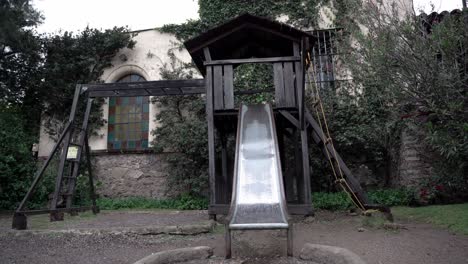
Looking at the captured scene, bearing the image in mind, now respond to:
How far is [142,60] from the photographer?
11.2 meters

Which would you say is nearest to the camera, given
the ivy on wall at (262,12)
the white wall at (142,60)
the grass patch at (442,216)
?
the grass patch at (442,216)

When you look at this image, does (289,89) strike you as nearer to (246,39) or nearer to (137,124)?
(246,39)

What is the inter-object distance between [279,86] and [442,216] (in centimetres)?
342

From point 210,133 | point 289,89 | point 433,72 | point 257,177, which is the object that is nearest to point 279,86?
point 289,89

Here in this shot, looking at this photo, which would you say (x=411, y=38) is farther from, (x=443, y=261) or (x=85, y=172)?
(x=85, y=172)

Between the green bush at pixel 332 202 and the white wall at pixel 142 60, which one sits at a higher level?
the white wall at pixel 142 60

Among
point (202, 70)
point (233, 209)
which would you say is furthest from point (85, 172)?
point (233, 209)

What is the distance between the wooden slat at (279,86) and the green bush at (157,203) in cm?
426

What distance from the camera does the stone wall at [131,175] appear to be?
33.0 feet

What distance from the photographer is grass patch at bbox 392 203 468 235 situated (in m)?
5.27

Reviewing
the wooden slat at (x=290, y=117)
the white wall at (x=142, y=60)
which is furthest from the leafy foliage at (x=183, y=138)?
the wooden slat at (x=290, y=117)

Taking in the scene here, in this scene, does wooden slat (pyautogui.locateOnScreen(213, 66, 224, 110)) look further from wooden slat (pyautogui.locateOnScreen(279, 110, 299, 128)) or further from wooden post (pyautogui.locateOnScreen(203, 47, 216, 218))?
wooden slat (pyautogui.locateOnScreen(279, 110, 299, 128))

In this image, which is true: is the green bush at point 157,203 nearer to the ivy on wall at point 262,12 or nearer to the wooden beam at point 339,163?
the wooden beam at point 339,163

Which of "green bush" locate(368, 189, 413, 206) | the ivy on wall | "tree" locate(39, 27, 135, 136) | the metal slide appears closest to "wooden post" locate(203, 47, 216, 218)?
the metal slide
